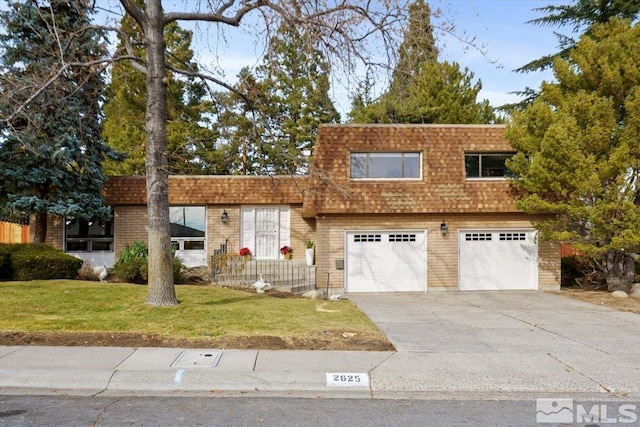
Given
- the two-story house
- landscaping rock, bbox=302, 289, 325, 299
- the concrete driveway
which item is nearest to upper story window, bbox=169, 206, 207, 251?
the two-story house

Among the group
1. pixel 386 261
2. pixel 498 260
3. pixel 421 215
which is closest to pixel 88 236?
pixel 386 261

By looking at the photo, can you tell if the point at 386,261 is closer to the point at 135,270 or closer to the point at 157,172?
the point at 135,270

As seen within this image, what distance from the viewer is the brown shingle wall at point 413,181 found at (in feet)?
52.0

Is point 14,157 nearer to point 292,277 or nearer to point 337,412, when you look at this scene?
point 292,277

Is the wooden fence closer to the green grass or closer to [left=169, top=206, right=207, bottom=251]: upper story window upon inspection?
[left=169, top=206, right=207, bottom=251]: upper story window

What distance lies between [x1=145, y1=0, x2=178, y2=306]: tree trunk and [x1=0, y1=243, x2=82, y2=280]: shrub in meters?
5.93

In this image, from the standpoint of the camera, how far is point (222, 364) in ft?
23.5

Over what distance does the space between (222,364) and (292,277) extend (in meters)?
9.05

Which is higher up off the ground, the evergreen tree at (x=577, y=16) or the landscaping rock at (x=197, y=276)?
the evergreen tree at (x=577, y=16)

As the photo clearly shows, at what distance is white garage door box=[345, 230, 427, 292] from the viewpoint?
1622cm

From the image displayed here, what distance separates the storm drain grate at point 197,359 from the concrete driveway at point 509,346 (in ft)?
7.64

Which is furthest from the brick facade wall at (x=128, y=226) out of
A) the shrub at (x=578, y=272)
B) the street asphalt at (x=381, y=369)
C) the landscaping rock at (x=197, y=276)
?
the shrub at (x=578, y=272)

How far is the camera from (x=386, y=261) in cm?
1634

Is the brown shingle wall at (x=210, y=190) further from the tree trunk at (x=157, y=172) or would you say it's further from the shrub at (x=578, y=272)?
the shrub at (x=578, y=272)
